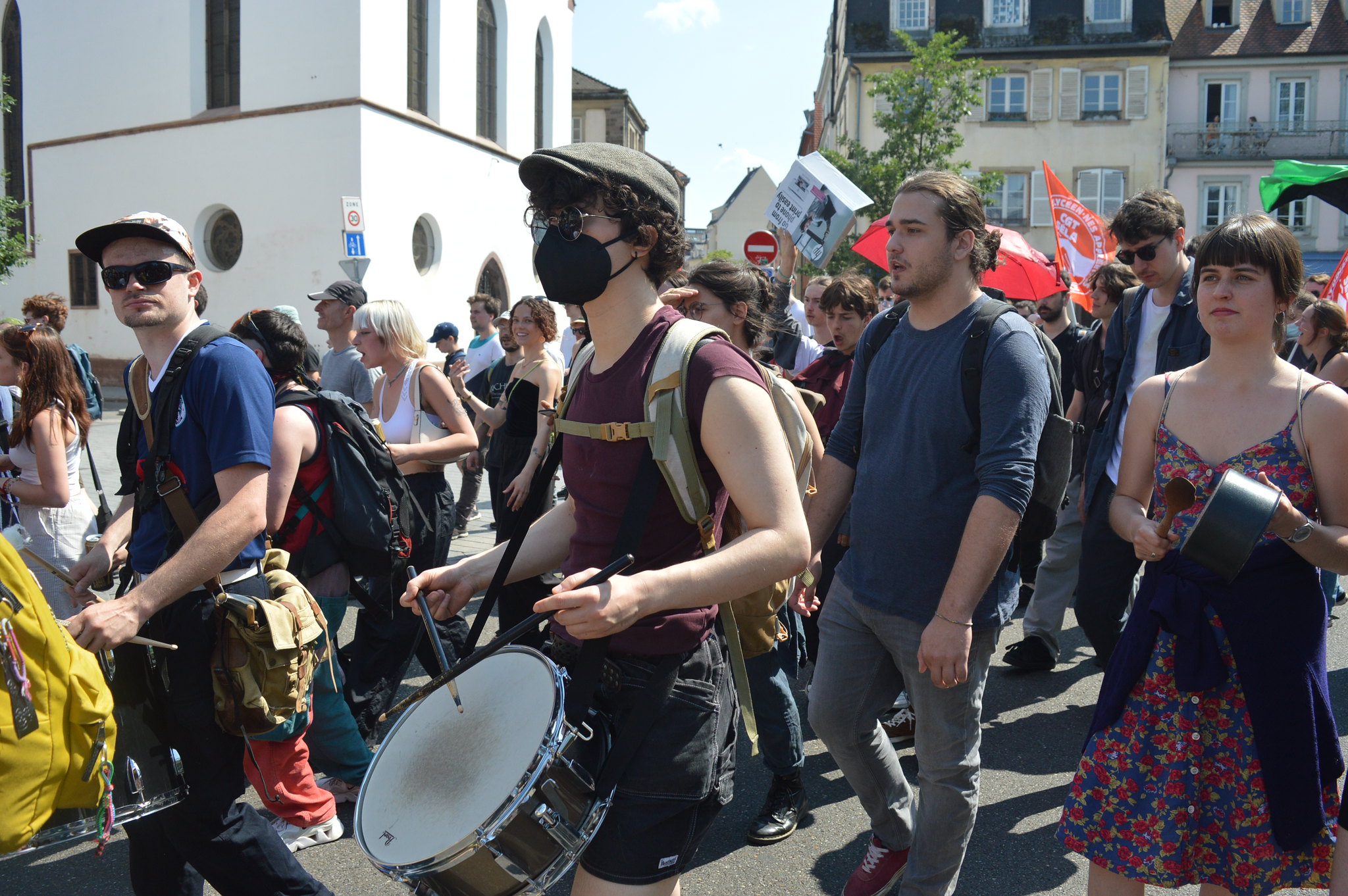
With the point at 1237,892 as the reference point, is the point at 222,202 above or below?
above

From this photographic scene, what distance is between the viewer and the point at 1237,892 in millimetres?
2445

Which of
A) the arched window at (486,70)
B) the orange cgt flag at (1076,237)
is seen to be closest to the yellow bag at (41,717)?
the orange cgt flag at (1076,237)

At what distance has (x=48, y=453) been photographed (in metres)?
4.53

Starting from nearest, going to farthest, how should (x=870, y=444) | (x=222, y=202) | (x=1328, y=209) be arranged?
(x=870, y=444)
(x=222, y=202)
(x=1328, y=209)

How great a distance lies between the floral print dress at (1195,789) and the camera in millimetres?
2430

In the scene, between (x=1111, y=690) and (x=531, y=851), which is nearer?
(x=531, y=851)

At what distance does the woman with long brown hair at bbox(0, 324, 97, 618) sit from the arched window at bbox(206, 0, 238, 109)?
21.2 m

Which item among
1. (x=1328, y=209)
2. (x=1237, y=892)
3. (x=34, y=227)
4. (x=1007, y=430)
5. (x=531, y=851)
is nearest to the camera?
(x=531, y=851)

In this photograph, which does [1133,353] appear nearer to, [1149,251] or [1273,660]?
[1149,251]

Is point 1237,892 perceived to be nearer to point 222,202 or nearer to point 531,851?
point 531,851

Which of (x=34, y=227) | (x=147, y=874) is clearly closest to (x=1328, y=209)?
(x=34, y=227)

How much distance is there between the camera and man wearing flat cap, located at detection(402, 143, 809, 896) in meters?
1.89

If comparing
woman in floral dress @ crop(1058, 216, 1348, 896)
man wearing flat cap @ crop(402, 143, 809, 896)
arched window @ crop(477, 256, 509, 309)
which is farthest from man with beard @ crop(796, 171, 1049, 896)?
arched window @ crop(477, 256, 509, 309)

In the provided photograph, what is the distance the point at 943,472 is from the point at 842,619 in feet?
1.81
